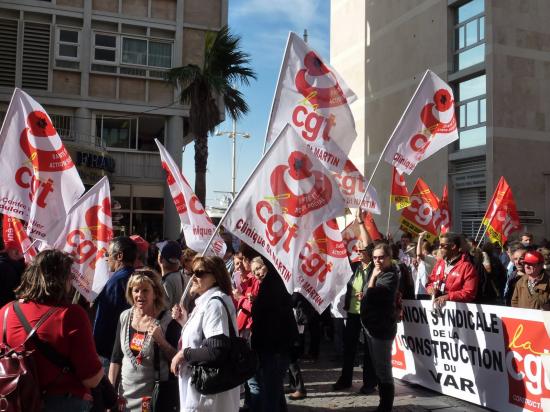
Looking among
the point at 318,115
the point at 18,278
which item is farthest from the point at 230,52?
the point at 18,278

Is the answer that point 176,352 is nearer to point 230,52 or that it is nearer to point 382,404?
point 382,404

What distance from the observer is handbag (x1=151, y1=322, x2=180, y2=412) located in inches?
163

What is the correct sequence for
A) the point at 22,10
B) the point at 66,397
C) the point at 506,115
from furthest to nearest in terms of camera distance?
the point at 22,10
the point at 506,115
the point at 66,397

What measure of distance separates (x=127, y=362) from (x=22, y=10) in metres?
23.4

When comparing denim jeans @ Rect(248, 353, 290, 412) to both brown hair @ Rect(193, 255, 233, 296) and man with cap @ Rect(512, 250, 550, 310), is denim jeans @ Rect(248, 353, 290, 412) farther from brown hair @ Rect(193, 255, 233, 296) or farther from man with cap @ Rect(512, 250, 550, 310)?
man with cap @ Rect(512, 250, 550, 310)

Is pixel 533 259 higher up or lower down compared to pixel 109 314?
higher up

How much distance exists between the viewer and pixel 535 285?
20.3 ft

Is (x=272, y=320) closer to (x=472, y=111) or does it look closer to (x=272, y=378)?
(x=272, y=378)

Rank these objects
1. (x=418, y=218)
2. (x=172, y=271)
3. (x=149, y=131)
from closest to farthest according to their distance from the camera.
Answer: (x=172, y=271)
(x=418, y=218)
(x=149, y=131)

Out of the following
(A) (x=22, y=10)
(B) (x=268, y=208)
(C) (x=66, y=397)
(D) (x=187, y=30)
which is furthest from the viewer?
(D) (x=187, y=30)

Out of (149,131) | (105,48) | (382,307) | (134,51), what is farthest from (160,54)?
(382,307)

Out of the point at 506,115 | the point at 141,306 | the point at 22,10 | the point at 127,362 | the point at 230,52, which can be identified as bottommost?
the point at 127,362

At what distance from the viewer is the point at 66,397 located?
3227mm

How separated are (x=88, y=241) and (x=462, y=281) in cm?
407
